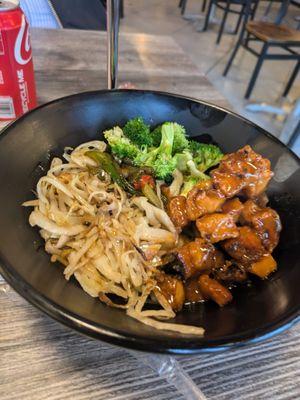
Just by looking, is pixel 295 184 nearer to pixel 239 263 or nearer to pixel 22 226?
pixel 239 263

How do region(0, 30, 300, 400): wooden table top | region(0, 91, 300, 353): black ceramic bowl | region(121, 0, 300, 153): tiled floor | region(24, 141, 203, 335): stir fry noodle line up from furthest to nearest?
region(121, 0, 300, 153): tiled floor, region(24, 141, 203, 335): stir fry noodle, region(0, 30, 300, 400): wooden table top, region(0, 91, 300, 353): black ceramic bowl

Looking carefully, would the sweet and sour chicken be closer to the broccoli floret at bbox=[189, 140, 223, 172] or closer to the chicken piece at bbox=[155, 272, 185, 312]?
the chicken piece at bbox=[155, 272, 185, 312]

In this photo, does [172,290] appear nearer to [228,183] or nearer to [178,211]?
[178,211]

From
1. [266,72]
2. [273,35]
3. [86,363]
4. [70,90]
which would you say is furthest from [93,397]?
[266,72]

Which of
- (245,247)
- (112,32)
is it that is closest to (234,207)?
(245,247)

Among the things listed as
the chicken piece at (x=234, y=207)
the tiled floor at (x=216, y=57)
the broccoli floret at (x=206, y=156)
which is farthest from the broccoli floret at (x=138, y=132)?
the tiled floor at (x=216, y=57)

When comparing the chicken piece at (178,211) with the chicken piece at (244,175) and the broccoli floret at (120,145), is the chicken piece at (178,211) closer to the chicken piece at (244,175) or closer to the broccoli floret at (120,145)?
the chicken piece at (244,175)

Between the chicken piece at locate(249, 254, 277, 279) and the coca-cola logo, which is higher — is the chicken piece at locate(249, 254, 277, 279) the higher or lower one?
the lower one

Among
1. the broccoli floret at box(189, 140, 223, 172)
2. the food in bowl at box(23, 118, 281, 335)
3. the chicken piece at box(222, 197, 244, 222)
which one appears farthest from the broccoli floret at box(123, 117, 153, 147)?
the chicken piece at box(222, 197, 244, 222)
